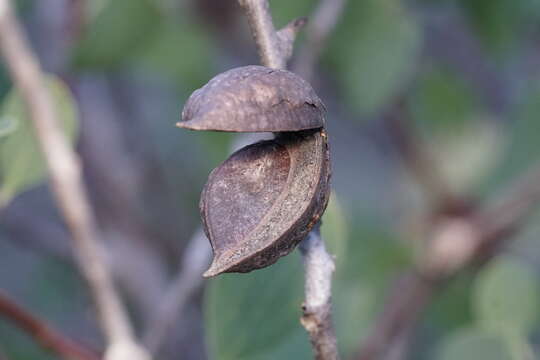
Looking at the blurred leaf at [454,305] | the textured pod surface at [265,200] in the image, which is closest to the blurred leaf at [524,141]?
the blurred leaf at [454,305]

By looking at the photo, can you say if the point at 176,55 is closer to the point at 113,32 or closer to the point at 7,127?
the point at 113,32

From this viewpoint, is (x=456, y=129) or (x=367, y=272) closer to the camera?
(x=367, y=272)

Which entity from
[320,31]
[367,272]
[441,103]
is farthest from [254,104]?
[441,103]

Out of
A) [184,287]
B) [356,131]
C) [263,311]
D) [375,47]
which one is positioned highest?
[263,311]

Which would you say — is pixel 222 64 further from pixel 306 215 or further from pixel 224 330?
pixel 306 215

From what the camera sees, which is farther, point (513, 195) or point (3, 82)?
point (513, 195)

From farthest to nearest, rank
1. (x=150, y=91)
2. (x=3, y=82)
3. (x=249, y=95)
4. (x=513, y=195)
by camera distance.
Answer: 1. (x=150, y=91)
2. (x=513, y=195)
3. (x=3, y=82)
4. (x=249, y=95)

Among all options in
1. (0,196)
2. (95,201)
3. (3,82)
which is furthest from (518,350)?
(95,201)
